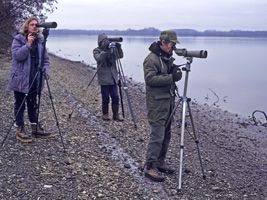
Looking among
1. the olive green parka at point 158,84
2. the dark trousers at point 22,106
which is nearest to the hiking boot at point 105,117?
the dark trousers at point 22,106

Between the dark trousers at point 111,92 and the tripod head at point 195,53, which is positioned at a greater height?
the tripod head at point 195,53

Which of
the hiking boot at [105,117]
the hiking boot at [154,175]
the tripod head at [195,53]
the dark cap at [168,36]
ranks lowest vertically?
the hiking boot at [105,117]

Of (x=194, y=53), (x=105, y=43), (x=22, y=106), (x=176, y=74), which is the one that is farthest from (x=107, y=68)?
(x=194, y=53)

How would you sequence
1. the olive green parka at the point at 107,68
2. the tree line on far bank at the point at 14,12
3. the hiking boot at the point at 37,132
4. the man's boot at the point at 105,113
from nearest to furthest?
the hiking boot at the point at 37,132, the olive green parka at the point at 107,68, the man's boot at the point at 105,113, the tree line on far bank at the point at 14,12

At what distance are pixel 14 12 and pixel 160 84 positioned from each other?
8.95 metres

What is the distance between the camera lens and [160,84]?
19.7 ft

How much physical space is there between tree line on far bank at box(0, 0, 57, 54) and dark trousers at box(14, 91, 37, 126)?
5828 mm

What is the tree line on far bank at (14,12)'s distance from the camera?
43.5 feet

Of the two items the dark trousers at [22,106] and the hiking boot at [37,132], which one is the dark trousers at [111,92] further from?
the dark trousers at [22,106]

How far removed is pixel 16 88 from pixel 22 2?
7.44 m

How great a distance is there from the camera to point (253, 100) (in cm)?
2302

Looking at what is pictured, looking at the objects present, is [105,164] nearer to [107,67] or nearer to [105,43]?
[107,67]

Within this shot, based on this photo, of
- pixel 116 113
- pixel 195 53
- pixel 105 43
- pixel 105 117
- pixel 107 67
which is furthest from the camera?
pixel 116 113

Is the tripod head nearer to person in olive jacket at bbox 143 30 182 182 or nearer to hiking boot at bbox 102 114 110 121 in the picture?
person in olive jacket at bbox 143 30 182 182
